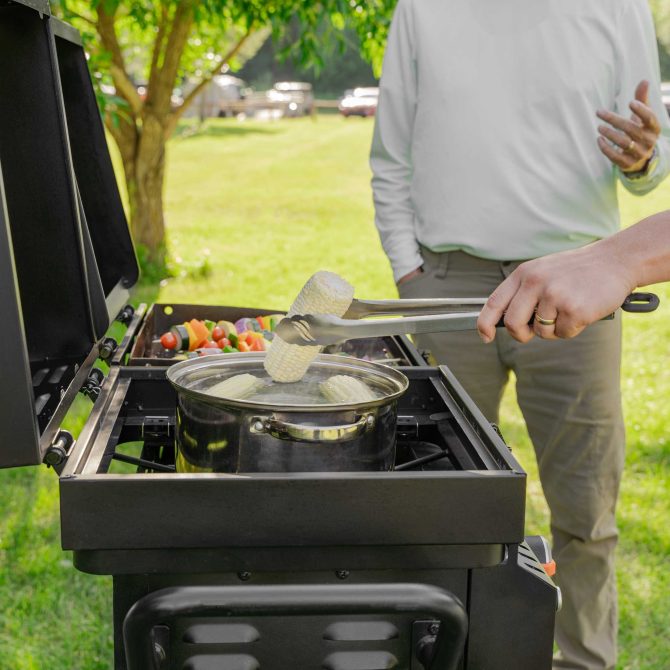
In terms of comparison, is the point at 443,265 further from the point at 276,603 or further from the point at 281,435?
the point at 276,603

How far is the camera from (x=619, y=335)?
2986 millimetres

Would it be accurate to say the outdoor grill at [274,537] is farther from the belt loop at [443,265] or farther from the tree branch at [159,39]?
the tree branch at [159,39]

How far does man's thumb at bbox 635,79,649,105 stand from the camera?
281cm

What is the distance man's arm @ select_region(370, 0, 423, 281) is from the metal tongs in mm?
1427

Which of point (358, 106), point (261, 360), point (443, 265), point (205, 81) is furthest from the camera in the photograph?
point (358, 106)

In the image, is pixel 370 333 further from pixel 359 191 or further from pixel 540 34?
pixel 359 191

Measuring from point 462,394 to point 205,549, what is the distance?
0.66 metres

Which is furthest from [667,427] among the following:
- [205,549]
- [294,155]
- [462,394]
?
[294,155]

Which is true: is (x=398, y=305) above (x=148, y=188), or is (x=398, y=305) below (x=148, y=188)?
above

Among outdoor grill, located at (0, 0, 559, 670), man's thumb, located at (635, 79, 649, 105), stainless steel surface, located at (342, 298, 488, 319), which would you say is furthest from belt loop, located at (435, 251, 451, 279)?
stainless steel surface, located at (342, 298, 488, 319)

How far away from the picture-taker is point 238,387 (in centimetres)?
165

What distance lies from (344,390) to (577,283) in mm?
437

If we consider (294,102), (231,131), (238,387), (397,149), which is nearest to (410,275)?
(397,149)

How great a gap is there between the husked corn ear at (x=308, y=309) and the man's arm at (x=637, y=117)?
1.46m
